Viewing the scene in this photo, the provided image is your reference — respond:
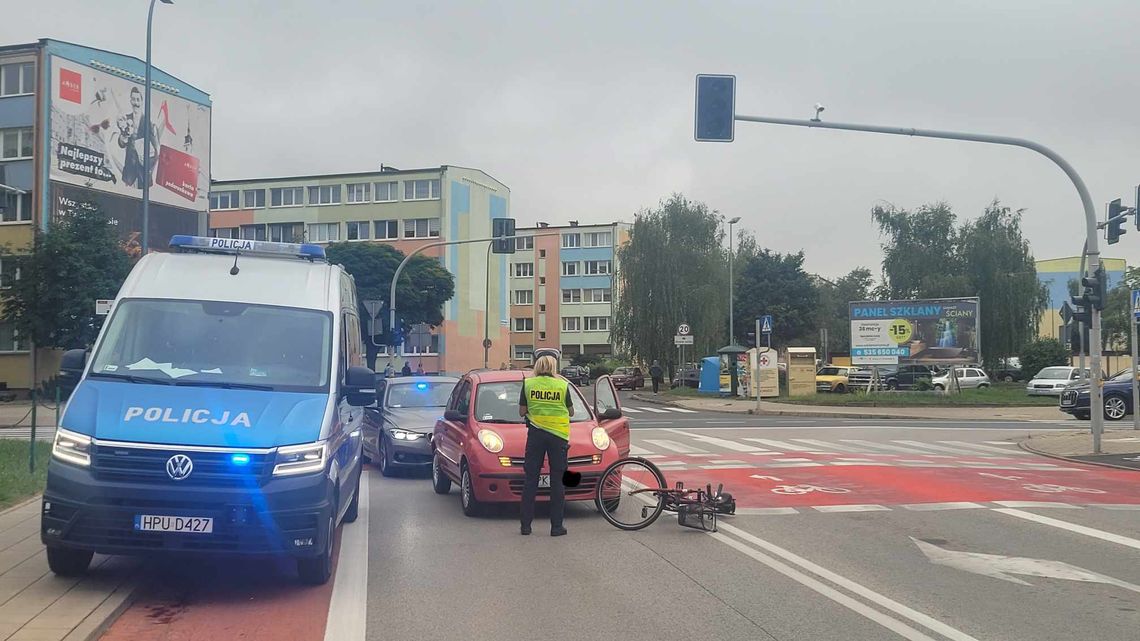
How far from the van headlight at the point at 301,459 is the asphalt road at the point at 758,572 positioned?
913 millimetres

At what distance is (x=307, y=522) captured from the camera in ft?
22.1

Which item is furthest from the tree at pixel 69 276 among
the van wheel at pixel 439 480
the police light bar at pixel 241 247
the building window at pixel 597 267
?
the building window at pixel 597 267

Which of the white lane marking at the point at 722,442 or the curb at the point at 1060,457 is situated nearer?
the curb at the point at 1060,457

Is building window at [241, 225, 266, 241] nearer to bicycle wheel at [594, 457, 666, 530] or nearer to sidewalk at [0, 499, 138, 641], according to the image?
bicycle wheel at [594, 457, 666, 530]

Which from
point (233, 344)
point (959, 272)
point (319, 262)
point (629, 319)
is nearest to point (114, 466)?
point (233, 344)

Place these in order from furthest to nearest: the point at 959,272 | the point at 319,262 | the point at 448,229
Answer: the point at 448,229 → the point at 959,272 → the point at 319,262

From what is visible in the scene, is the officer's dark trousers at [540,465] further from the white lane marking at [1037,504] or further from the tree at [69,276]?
the tree at [69,276]

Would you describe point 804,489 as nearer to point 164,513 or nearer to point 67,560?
point 164,513

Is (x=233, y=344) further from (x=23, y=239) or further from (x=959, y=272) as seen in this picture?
(x=959, y=272)

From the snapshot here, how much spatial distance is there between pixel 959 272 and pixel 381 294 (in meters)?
34.9

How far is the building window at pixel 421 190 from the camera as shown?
236ft

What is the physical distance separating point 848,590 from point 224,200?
77080 mm

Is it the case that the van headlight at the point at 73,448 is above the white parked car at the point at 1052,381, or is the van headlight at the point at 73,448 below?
above

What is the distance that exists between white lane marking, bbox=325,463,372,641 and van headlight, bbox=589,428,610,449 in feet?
8.32
